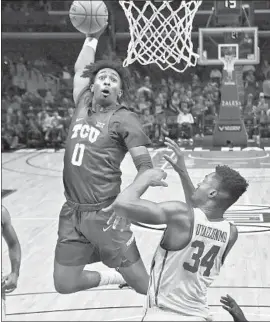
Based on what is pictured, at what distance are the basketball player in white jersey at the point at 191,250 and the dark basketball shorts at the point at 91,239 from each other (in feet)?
2.96

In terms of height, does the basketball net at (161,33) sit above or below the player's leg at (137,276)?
above

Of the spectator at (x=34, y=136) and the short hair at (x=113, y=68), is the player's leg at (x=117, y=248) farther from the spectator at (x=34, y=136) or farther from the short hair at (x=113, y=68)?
the spectator at (x=34, y=136)

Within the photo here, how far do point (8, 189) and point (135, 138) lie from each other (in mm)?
6203

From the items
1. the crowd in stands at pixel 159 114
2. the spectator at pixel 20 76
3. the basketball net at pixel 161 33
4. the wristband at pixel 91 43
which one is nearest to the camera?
the wristband at pixel 91 43

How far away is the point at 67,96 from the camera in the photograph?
17641 millimetres

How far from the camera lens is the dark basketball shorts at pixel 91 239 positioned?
3.91 metres

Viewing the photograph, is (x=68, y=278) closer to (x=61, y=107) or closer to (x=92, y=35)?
(x=92, y=35)

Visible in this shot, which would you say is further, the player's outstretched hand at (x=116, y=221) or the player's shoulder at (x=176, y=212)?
the player's outstretched hand at (x=116, y=221)

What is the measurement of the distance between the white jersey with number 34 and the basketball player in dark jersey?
2.98 ft

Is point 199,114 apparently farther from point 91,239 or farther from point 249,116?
point 91,239

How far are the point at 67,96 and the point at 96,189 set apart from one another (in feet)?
45.6

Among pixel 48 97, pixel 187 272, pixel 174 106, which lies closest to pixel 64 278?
pixel 187 272

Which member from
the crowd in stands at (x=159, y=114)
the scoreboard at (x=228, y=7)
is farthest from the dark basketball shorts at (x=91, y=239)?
the scoreboard at (x=228, y=7)

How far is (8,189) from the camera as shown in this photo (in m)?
9.70
